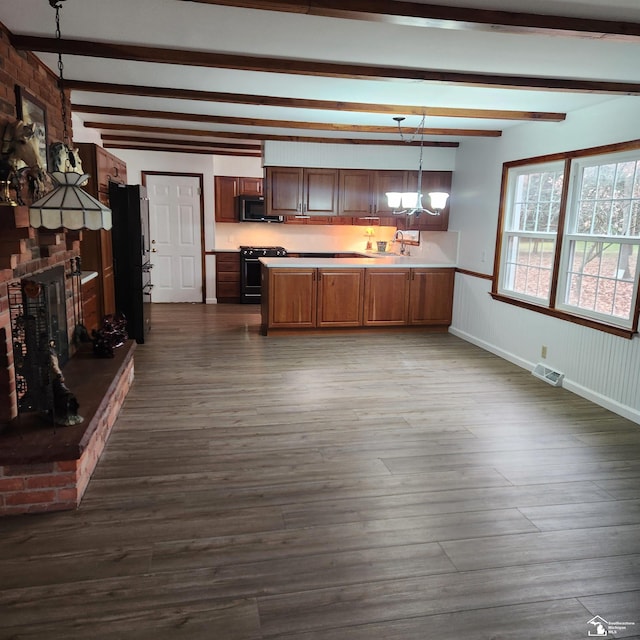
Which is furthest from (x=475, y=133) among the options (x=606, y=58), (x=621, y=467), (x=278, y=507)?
(x=278, y=507)

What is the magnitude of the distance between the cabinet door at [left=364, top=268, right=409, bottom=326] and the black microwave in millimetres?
2786

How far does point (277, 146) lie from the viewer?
6.48m

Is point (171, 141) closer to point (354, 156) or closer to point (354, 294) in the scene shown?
point (354, 156)

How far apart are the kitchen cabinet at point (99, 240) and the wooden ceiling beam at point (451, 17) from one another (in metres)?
3.10

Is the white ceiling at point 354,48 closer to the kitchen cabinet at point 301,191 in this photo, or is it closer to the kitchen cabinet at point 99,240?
the kitchen cabinet at point 99,240

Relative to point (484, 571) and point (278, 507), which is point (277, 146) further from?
point (484, 571)

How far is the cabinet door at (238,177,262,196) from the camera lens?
342 inches

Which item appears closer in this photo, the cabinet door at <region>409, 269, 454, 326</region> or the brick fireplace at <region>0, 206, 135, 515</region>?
the brick fireplace at <region>0, 206, 135, 515</region>

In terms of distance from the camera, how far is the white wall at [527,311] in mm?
3996

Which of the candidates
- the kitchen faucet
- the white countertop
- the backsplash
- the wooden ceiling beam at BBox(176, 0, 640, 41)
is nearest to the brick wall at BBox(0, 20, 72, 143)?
the wooden ceiling beam at BBox(176, 0, 640, 41)

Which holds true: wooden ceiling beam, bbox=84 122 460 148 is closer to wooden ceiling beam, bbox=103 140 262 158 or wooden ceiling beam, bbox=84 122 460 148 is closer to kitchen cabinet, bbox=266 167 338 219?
kitchen cabinet, bbox=266 167 338 219

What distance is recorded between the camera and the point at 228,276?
344 inches

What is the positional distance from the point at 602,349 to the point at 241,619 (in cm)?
356

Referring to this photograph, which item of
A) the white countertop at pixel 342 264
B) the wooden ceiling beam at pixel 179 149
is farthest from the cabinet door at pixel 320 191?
the wooden ceiling beam at pixel 179 149
